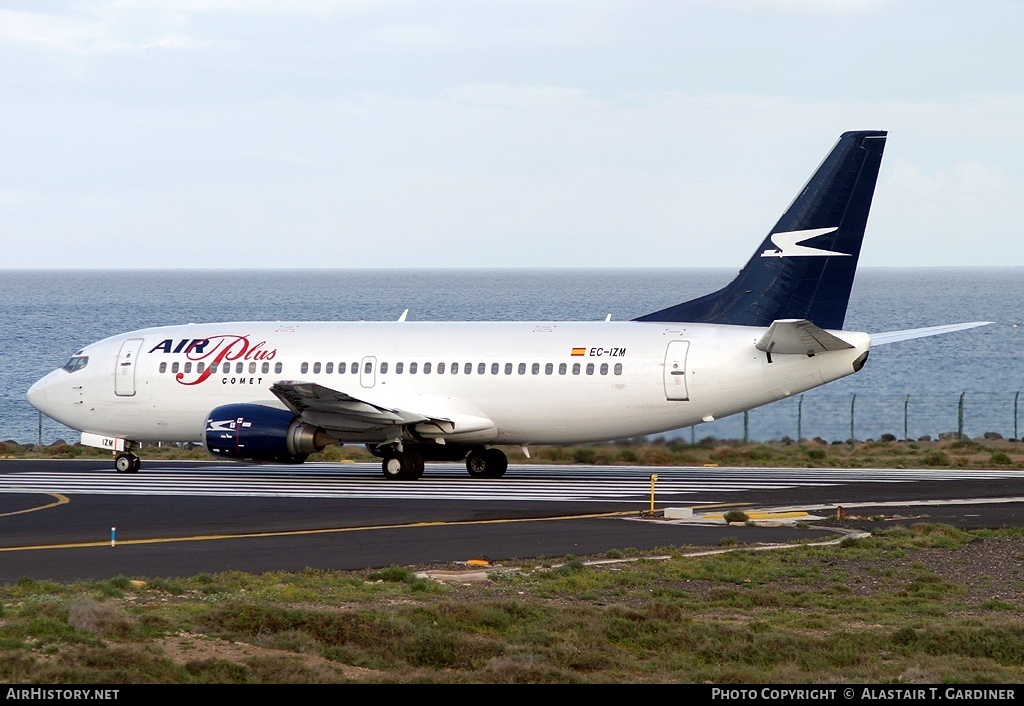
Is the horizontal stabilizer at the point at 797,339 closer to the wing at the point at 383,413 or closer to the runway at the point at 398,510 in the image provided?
the runway at the point at 398,510

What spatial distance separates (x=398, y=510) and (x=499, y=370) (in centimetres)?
734

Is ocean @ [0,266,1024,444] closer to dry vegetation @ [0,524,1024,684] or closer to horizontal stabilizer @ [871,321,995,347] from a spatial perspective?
horizontal stabilizer @ [871,321,995,347]

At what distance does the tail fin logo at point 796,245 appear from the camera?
32906mm

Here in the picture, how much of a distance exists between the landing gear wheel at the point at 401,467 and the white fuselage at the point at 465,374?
2.34 feet

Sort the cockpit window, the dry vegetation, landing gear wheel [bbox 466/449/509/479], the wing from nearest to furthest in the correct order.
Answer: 1. the dry vegetation
2. the wing
3. landing gear wheel [bbox 466/449/509/479]
4. the cockpit window

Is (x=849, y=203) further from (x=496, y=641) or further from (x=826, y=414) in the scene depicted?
(x=826, y=414)

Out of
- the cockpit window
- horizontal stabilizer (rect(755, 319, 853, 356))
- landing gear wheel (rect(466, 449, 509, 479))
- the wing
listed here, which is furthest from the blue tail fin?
the cockpit window

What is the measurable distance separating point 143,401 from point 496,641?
25349 mm

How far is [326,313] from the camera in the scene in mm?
177250

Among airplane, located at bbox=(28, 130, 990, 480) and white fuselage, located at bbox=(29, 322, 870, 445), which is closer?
airplane, located at bbox=(28, 130, 990, 480)

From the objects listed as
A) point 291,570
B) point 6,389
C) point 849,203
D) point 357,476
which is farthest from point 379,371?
point 6,389

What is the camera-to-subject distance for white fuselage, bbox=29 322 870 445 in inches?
1294

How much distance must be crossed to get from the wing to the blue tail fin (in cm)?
640

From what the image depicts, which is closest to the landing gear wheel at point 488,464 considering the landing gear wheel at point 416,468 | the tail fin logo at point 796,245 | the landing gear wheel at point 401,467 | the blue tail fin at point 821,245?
the landing gear wheel at point 416,468
